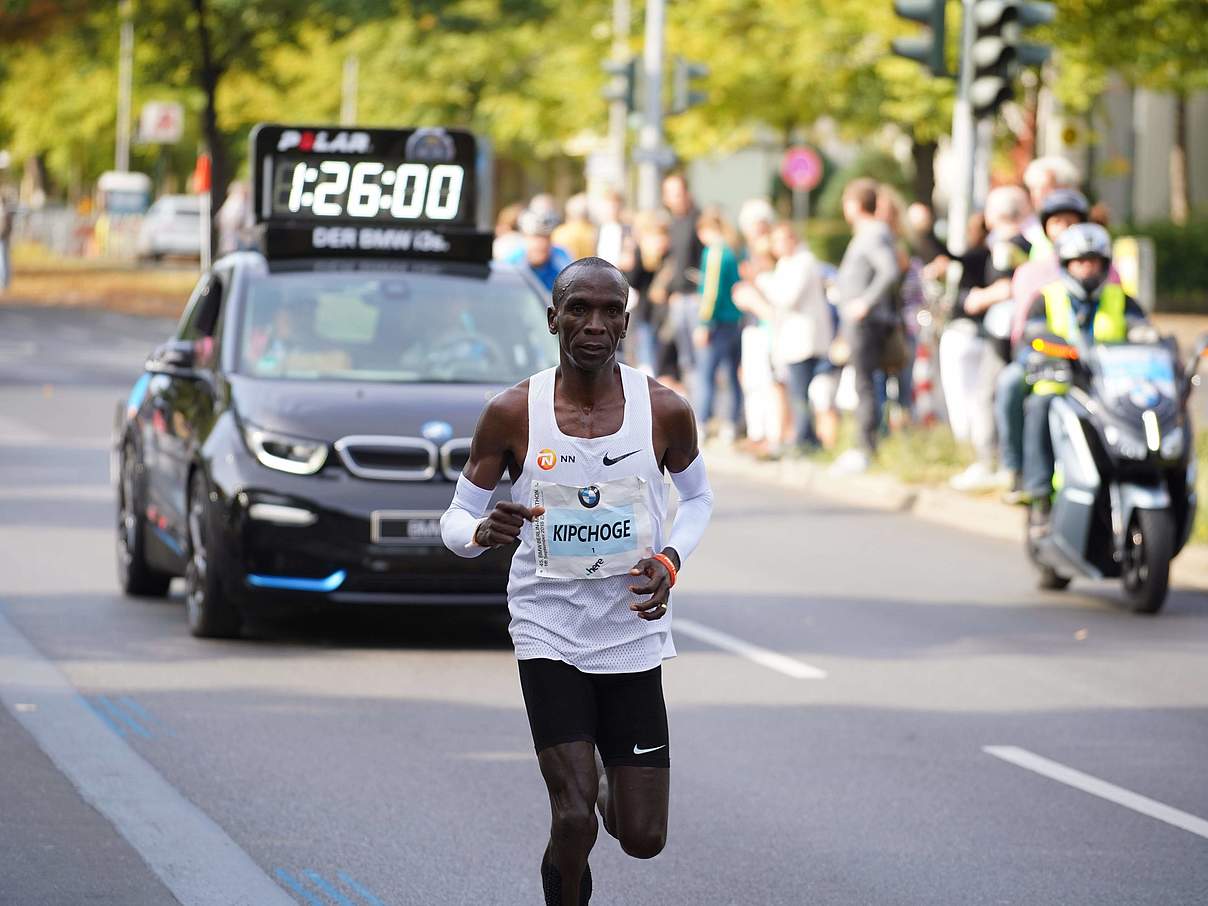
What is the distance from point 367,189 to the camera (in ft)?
41.4

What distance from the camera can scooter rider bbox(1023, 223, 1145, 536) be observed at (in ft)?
40.1

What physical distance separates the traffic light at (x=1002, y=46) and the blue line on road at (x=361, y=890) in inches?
466

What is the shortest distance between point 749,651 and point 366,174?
3544 millimetres

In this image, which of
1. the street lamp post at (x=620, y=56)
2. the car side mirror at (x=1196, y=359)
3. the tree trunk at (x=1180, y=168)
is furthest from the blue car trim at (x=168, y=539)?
the tree trunk at (x=1180, y=168)

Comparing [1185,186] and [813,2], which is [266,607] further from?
[1185,186]

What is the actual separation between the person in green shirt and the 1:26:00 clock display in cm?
703

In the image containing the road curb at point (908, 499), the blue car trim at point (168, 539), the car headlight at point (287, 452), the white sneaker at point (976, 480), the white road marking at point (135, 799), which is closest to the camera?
the white road marking at point (135, 799)

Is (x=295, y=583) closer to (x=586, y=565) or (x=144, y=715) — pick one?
(x=144, y=715)

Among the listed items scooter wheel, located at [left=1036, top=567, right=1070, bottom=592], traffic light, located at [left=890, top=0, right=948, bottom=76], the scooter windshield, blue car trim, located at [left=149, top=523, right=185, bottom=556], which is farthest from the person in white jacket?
blue car trim, located at [left=149, top=523, right=185, bottom=556]

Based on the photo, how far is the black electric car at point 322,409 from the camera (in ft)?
33.1

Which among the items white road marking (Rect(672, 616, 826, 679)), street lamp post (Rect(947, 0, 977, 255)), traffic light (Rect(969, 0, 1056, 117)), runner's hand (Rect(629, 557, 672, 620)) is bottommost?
white road marking (Rect(672, 616, 826, 679))

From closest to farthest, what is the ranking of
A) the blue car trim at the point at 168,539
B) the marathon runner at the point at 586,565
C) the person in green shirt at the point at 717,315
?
the marathon runner at the point at 586,565 < the blue car trim at the point at 168,539 < the person in green shirt at the point at 717,315

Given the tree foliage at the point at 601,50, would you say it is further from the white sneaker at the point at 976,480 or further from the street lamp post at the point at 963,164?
the white sneaker at the point at 976,480

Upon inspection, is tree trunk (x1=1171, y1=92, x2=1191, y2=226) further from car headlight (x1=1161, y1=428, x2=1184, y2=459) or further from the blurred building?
car headlight (x1=1161, y1=428, x2=1184, y2=459)
